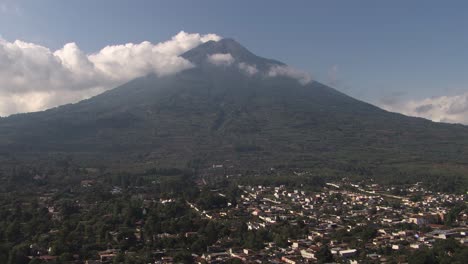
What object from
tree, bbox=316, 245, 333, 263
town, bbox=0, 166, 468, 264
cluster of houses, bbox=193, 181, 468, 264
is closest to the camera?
tree, bbox=316, 245, 333, 263

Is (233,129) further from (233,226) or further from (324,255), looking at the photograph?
(324,255)

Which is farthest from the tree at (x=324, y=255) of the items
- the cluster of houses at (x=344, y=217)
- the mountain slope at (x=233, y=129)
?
the mountain slope at (x=233, y=129)

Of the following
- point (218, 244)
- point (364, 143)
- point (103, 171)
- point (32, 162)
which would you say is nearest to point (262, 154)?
point (364, 143)

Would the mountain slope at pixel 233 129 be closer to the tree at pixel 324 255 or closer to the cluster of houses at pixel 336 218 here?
the cluster of houses at pixel 336 218

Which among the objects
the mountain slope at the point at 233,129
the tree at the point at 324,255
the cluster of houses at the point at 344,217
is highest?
the mountain slope at the point at 233,129

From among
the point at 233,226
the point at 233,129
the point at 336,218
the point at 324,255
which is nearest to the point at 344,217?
the point at 336,218

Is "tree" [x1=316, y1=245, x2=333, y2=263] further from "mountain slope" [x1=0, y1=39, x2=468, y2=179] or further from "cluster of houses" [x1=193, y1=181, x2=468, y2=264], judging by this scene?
"mountain slope" [x1=0, y1=39, x2=468, y2=179]

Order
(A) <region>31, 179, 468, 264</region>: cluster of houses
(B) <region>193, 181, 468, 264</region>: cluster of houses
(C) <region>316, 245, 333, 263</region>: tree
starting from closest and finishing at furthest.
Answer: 1. (C) <region>316, 245, 333, 263</region>: tree
2. (A) <region>31, 179, 468, 264</region>: cluster of houses
3. (B) <region>193, 181, 468, 264</region>: cluster of houses

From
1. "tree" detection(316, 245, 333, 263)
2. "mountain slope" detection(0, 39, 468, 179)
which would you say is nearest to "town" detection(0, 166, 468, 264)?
"tree" detection(316, 245, 333, 263)

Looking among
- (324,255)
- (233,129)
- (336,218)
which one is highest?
(233,129)
